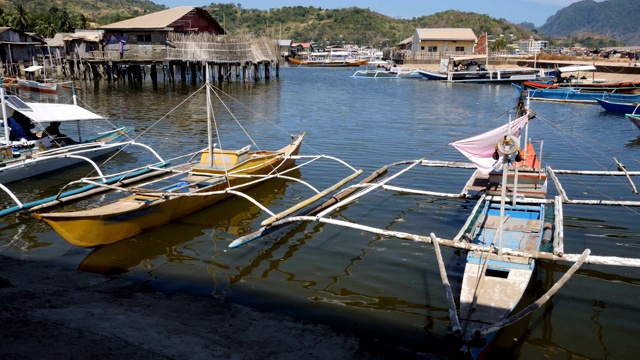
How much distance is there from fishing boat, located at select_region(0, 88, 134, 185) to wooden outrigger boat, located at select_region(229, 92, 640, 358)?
8.49 meters

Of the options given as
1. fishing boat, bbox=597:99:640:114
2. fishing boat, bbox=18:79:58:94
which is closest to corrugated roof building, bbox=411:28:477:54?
fishing boat, bbox=597:99:640:114

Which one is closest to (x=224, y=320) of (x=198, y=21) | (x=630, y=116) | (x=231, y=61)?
(x=630, y=116)

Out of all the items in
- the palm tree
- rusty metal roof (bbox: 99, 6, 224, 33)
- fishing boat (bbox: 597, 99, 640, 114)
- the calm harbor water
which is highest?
the palm tree

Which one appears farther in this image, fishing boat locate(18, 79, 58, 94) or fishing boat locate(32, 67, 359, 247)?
fishing boat locate(18, 79, 58, 94)

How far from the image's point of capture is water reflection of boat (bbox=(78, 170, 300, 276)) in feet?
31.8

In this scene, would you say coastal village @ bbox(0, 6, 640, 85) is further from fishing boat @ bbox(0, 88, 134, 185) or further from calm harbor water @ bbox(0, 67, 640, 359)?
calm harbor water @ bbox(0, 67, 640, 359)

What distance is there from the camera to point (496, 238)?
9078 millimetres

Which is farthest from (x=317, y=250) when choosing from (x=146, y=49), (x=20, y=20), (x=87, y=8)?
(x=87, y=8)

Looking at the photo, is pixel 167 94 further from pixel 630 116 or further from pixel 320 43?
pixel 320 43

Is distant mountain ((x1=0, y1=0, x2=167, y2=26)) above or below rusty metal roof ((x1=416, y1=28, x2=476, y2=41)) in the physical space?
above

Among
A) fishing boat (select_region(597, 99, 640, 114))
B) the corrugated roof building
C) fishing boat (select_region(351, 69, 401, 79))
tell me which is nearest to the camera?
fishing boat (select_region(597, 99, 640, 114))

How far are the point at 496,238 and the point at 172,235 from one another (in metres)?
6.78

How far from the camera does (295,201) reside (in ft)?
45.5

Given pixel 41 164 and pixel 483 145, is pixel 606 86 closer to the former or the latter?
pixel 483 145
